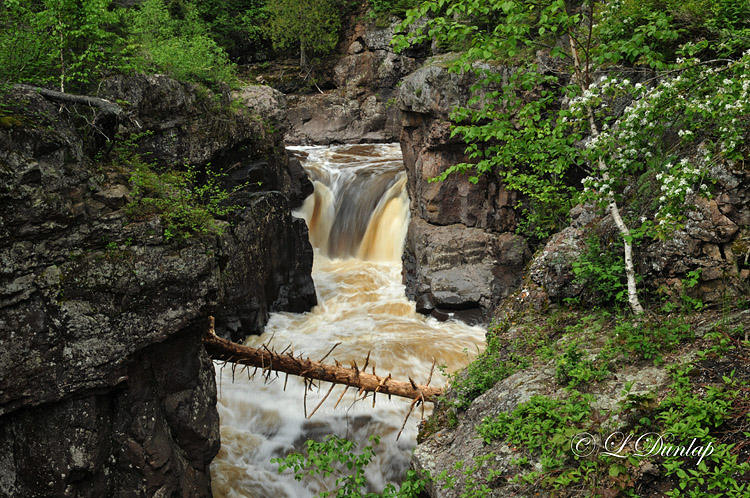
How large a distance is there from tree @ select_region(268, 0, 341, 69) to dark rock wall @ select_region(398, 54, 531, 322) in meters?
14.3

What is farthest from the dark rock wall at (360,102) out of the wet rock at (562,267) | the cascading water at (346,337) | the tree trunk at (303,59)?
the wet rock at (562,267)

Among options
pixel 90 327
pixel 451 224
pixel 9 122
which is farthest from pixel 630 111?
pixel 451 224

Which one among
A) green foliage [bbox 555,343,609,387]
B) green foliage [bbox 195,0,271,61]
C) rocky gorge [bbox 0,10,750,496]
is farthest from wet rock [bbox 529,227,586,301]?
green foliage [bbox 195,0,271,61]

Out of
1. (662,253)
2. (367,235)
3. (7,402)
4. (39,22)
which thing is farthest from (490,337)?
(367,235)

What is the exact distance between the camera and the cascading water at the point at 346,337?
8.62 meters

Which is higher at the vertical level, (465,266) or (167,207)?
(167,207)

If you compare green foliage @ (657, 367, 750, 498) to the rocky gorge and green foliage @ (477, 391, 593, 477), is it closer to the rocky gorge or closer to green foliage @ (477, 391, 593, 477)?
the rocky gorge

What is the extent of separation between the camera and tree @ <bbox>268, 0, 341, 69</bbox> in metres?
27.5

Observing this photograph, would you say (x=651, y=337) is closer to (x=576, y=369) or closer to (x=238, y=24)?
(x=576, y=369)

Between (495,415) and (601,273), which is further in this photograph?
(601,273)

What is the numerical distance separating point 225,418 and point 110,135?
18.9 feet

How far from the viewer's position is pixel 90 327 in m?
5.73

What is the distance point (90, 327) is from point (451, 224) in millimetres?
11580

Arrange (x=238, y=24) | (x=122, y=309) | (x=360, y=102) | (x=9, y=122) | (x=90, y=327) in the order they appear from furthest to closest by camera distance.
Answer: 1. (x=238, y=24)
2. (x=360, y=102)
3. (x=122, y=309)
4. (x=90, y=327)
5. (x=9, y=122)
